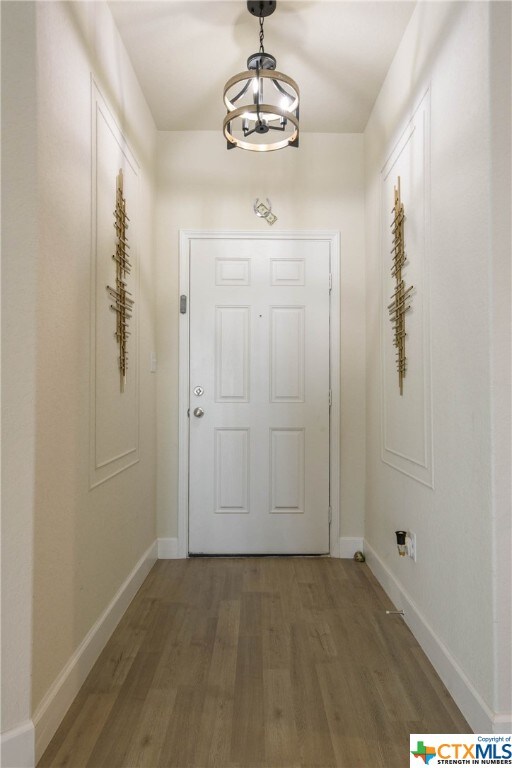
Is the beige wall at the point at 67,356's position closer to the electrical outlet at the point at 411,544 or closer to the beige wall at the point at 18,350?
the beige wall at the point at 18,350

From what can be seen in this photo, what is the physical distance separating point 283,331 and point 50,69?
1.81m

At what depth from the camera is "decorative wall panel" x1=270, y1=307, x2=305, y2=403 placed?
2.85 meters

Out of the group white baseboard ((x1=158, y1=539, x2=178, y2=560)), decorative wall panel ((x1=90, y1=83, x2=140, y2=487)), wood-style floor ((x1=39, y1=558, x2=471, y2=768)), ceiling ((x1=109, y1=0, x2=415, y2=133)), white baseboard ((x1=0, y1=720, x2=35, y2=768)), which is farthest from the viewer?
white baseboard ((x1=158, y1=539, x2=178, y2=560))

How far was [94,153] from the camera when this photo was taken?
1809 mm

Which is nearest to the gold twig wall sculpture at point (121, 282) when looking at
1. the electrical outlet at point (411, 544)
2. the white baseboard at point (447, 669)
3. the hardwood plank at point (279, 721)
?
the hardwood plank at point (279, 721)

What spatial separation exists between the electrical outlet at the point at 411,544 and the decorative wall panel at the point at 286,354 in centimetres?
110

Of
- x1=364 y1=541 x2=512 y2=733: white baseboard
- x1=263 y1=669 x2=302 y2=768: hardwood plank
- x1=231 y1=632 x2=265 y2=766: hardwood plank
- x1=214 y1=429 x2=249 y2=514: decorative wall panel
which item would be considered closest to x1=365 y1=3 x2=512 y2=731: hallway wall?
x1=364 y1=541 x2=512 y2=733: white baseboard

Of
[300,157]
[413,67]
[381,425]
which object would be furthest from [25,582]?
[300,157]

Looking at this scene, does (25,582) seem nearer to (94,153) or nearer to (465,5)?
(94,153)

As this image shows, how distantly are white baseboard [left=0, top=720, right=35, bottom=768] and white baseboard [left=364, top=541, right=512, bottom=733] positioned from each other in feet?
4.41

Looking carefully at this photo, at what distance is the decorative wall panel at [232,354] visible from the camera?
9.34 feet

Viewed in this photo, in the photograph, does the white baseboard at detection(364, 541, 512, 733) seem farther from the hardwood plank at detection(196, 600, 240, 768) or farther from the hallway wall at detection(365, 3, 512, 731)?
the hardwood plank at detection(196, 600, 240, 768)

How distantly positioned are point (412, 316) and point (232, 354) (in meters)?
1.22

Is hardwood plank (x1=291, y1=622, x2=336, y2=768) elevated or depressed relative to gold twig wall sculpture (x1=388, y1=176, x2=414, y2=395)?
depressed
